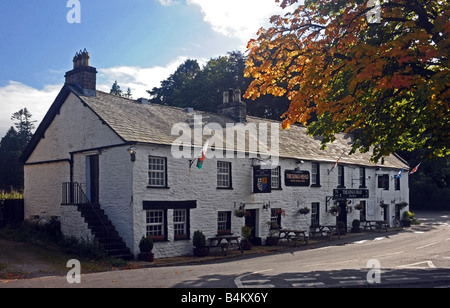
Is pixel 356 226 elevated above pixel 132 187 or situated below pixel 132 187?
below

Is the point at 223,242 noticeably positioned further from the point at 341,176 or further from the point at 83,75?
the point at 341,176

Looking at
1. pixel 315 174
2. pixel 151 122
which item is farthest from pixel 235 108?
pixel 151 122

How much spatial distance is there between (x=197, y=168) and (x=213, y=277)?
370 inches

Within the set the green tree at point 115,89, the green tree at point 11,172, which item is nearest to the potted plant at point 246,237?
the green tree at point 11,172

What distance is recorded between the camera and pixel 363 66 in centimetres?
1292

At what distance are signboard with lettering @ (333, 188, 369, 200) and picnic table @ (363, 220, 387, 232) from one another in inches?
79.6

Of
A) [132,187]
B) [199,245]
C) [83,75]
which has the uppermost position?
[83,75]

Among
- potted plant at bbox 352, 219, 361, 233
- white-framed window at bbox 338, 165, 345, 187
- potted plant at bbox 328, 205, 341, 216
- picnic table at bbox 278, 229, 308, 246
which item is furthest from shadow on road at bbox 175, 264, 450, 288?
potted plant at bbox 352, 219, 361, 233

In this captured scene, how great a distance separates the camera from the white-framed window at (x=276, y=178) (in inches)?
1080

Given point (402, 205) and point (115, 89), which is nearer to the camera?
point (402, 205)

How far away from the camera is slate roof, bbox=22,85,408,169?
852 inches

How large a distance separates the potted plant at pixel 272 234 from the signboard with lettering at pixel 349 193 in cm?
694

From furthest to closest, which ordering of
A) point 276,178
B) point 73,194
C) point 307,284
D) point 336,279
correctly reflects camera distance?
1. point 276,178
2. point 73,194
3. point 336,279
4. point 307,284

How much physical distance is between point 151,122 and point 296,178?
10021 millimetres
